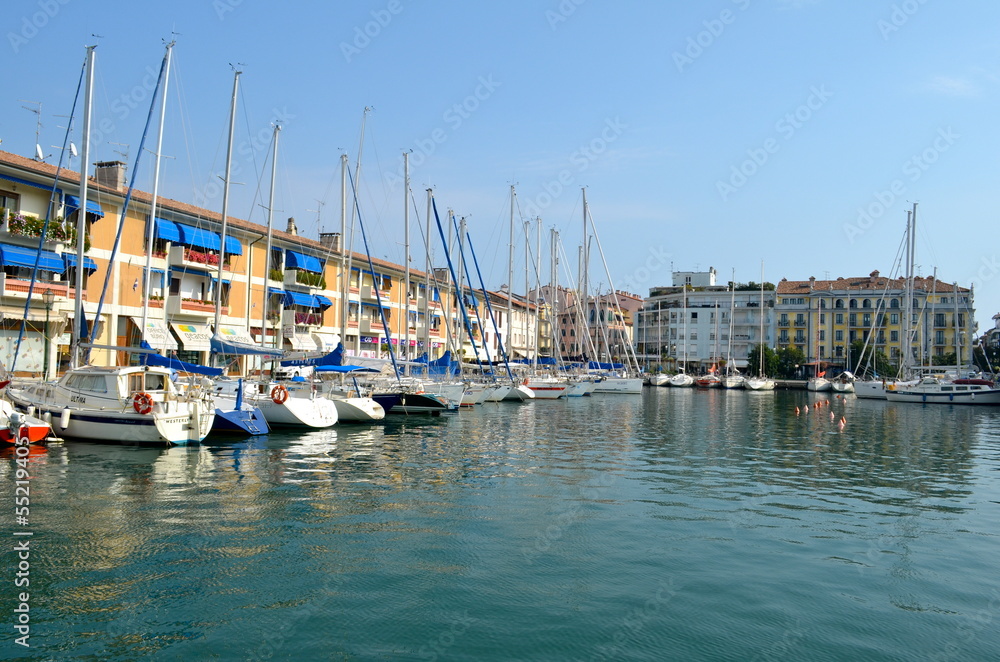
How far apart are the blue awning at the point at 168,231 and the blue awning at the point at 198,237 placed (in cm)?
36

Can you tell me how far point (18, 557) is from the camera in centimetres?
1182

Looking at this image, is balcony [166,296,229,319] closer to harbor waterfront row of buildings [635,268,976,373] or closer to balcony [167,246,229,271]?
balcony [167,246,229,271]

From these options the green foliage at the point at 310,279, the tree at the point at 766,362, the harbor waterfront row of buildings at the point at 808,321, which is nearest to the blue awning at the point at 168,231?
the green foliage at the point at 310,279

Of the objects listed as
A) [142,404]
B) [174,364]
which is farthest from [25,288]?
[142,404]

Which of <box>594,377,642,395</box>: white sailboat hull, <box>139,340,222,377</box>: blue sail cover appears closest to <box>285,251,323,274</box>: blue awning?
<box>139,340,222,377</box>: blue sail cover

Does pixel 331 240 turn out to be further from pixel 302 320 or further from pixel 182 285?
pixel 182 285

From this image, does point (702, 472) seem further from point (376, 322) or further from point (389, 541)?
point (376, 322)

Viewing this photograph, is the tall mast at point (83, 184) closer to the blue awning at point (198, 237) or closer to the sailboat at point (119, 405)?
the sailboat at point (119, 405)

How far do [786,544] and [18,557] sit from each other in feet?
42.4

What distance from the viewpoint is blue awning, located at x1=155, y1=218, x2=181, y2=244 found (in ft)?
133

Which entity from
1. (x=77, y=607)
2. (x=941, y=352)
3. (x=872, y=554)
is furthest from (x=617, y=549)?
(x=941, y=352)

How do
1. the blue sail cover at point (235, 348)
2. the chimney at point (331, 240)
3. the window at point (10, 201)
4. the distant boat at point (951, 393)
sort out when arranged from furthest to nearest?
the distant boat at point (951, 393) < the chimney at point (331, 240) < the window at point (10, 201) < the blue sail cover at point (235, 348)

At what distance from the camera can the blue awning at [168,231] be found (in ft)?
133

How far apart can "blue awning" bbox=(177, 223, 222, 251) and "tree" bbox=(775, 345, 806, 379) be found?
87254mm
